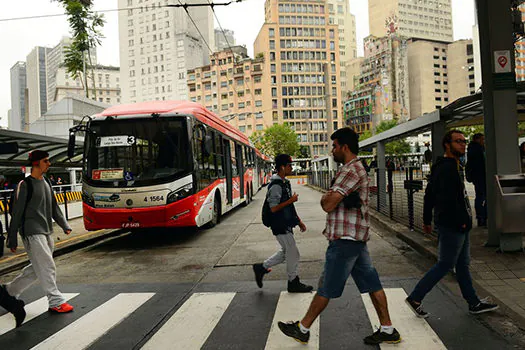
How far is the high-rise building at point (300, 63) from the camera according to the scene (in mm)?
113656

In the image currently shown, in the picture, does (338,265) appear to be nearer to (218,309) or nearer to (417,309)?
(417,309)

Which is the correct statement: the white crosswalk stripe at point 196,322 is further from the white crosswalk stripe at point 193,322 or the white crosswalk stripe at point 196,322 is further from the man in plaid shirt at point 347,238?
the man in plaid shirt at point 347,238

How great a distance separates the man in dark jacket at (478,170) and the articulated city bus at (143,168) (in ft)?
18.7

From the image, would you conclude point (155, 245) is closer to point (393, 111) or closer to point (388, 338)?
point (388, 338)

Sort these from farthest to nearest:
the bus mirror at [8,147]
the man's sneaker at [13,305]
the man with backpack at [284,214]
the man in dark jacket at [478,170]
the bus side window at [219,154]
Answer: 1. the bus side window at [219,154]
2. the bus mirror at [8,147]
3. the man in dark jacket at [478,170]
4. the man with backpack at [284,214]
5. the man's sneaker at [13,305]

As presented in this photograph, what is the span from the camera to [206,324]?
178 inches

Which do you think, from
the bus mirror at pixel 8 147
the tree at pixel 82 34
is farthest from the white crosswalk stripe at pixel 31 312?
the tree at pixel 82 34

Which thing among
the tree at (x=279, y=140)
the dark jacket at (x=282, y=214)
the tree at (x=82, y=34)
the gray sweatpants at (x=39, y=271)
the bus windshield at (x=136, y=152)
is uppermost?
the tree at (x=82, y=34)

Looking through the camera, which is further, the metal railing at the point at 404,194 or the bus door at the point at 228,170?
the bus door at the point at 228,170

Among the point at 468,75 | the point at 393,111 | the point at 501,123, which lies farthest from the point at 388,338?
the point at 468,75

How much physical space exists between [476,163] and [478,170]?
0.15 m

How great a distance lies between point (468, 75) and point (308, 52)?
160 feet

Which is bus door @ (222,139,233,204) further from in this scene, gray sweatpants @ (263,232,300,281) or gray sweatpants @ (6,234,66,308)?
gray sweatpants @ (6,234,66,308)

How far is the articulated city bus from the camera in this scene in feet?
30.7
